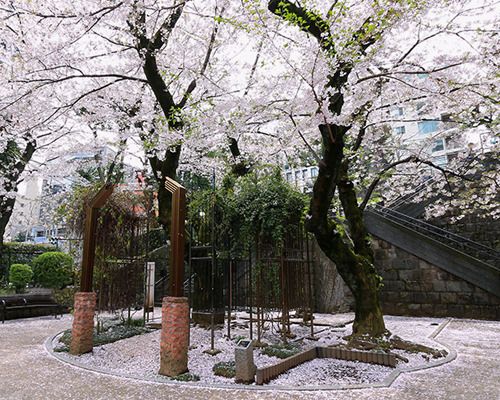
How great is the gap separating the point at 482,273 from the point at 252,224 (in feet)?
23.5

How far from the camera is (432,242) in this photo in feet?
36.2

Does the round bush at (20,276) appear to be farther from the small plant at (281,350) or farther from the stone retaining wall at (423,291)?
the stone retaining wall at (423,291)

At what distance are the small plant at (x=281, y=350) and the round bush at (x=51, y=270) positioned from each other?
34.1 ft

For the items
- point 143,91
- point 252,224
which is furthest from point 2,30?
point 252,224

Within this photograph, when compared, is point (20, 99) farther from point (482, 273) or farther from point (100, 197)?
point (482, 273)

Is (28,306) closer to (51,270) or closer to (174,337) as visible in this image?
(51,270)

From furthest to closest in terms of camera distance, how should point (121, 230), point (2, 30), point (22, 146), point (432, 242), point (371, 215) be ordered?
point (22, 146) → point (371, 215) → point (432, 242) → point (121, 230) → point (2, 30)

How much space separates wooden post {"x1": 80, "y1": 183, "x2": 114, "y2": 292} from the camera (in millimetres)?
6859

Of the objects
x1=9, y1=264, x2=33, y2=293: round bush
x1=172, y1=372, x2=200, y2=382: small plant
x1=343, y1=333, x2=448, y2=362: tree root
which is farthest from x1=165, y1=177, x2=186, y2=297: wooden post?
x1=9, y1=264, x2=33, y2=293: round bush

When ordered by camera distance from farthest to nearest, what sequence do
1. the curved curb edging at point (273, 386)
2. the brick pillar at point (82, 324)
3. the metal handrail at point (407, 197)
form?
the metal handrail at point (407, 197)
the brick pillar at point (82, 324)
the curved curb edging at point (273, 386)

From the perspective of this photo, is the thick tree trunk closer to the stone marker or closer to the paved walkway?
the paved walkway

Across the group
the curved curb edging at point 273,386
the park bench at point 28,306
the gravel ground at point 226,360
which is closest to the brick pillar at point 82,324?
the gravel ground at point 226,360

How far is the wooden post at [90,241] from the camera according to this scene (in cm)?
686

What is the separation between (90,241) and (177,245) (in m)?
2.66
